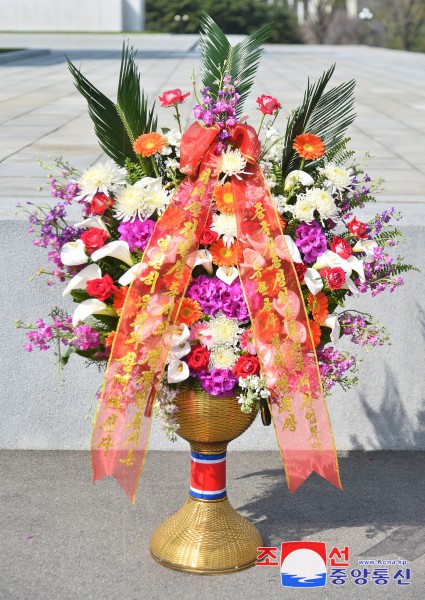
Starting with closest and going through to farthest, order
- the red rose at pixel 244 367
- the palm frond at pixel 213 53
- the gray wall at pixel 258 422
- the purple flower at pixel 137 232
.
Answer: the red rose at pixel 244 367, the purple flower at pixel 137 232, the palm frond at pixel 213 53, the gray wall at pixel 258 422

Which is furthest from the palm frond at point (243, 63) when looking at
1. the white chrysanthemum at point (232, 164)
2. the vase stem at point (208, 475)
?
the vase stem at point (208, 475)

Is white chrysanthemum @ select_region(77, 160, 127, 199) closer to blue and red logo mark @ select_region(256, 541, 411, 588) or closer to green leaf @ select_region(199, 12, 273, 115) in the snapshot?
green leaf @ select_region(199, 12, 273, 115)

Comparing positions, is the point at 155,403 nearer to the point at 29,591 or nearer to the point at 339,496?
the point at 29,591

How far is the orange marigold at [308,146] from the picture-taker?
400 cm

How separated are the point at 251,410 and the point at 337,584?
0.80m

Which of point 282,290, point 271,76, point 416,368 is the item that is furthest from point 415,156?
point 271,76

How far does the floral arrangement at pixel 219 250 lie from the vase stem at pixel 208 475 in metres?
0.28

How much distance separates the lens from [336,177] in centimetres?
404

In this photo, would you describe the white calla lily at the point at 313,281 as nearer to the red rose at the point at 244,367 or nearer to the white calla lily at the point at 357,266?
the white calla lily at the point at 357,266

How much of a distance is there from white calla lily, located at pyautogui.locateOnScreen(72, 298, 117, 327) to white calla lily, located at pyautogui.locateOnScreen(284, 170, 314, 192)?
832mm

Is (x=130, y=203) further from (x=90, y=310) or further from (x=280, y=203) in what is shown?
(x=280, y=203)

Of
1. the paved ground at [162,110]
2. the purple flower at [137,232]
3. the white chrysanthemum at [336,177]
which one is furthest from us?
the paved ground at [162,110]

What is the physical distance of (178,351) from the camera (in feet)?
12.6

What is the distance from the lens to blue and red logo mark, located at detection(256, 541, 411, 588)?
417cm
